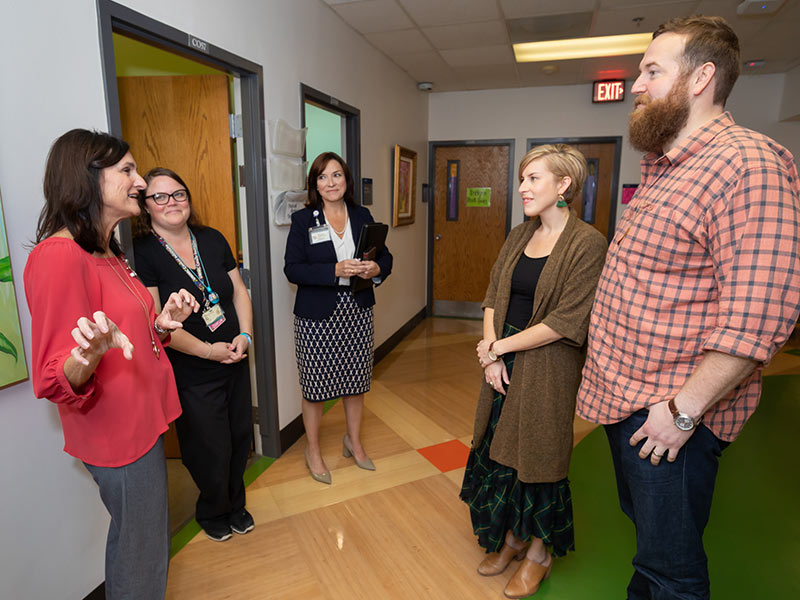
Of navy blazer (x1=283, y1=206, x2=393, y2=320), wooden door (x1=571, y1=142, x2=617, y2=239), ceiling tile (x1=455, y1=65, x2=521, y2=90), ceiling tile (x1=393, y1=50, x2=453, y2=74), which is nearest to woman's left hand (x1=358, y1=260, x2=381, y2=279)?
navy blazer (x1=283, y1=206, x2=393, y2=320)

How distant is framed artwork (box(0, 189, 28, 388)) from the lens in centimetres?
132

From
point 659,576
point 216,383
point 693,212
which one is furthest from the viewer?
point 216,383

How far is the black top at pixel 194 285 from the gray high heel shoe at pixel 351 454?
1074 mm

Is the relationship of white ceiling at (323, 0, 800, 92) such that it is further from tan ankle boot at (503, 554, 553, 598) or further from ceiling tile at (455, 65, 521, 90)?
tan ankle boot at (503, 554, 553, 598)

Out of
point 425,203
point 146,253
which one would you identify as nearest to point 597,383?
point 146,253

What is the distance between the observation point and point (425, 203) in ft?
19.9

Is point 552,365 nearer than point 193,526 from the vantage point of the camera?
Yes

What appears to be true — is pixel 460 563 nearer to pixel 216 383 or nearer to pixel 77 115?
pixel 216 383

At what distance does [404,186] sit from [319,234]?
2696 mm

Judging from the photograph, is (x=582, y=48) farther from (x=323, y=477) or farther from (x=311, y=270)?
(x=323, y=477)

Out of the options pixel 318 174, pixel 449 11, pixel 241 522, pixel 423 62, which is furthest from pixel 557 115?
pixel 241 522

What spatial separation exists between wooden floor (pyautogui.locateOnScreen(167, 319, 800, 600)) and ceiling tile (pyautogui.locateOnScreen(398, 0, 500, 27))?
2810 mm

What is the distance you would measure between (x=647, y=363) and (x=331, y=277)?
5.17 feet

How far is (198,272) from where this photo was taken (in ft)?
6.36
